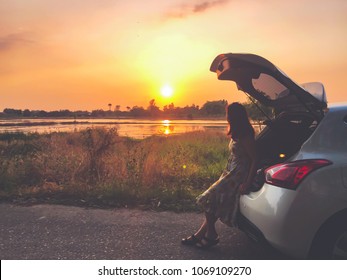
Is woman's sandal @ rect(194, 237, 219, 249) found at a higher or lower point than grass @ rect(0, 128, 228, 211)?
lower

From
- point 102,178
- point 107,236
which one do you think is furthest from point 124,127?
point 107,236

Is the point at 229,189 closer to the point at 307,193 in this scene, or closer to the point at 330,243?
the point at 307,193

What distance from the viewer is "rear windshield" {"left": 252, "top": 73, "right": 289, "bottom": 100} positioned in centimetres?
381

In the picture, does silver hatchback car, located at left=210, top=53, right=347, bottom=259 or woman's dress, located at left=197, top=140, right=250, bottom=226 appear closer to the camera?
silver hatchback car, located at left=210, top=53, right=347, bottom=259

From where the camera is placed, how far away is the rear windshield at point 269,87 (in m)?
3.81

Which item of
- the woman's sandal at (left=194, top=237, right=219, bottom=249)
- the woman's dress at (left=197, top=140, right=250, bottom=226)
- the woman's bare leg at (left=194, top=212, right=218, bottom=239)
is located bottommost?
the woman's sandal at (left=194, top=237, right=219, bottom=249)

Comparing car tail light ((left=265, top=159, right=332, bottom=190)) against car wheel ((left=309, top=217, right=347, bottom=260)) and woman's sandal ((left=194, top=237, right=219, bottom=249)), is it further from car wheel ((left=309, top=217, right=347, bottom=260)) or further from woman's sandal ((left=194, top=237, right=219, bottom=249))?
woman's sandal ((left=194, top=237, right=219, bottom=249))

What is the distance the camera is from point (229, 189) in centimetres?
404

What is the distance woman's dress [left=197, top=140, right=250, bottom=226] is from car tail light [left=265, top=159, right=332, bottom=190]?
0.78m

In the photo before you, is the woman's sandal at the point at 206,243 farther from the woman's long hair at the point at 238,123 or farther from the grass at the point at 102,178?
the grass at the point at 102,178

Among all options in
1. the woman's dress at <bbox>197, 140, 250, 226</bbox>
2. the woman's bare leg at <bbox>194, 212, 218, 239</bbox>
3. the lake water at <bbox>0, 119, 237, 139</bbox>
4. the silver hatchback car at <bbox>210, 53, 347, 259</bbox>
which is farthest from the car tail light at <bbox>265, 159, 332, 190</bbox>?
the lake water at <bbox>0, 119, 237, 139</bbox>

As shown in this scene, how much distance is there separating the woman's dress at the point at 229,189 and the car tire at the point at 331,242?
3.42 ft

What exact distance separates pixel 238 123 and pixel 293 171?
1028 mm
